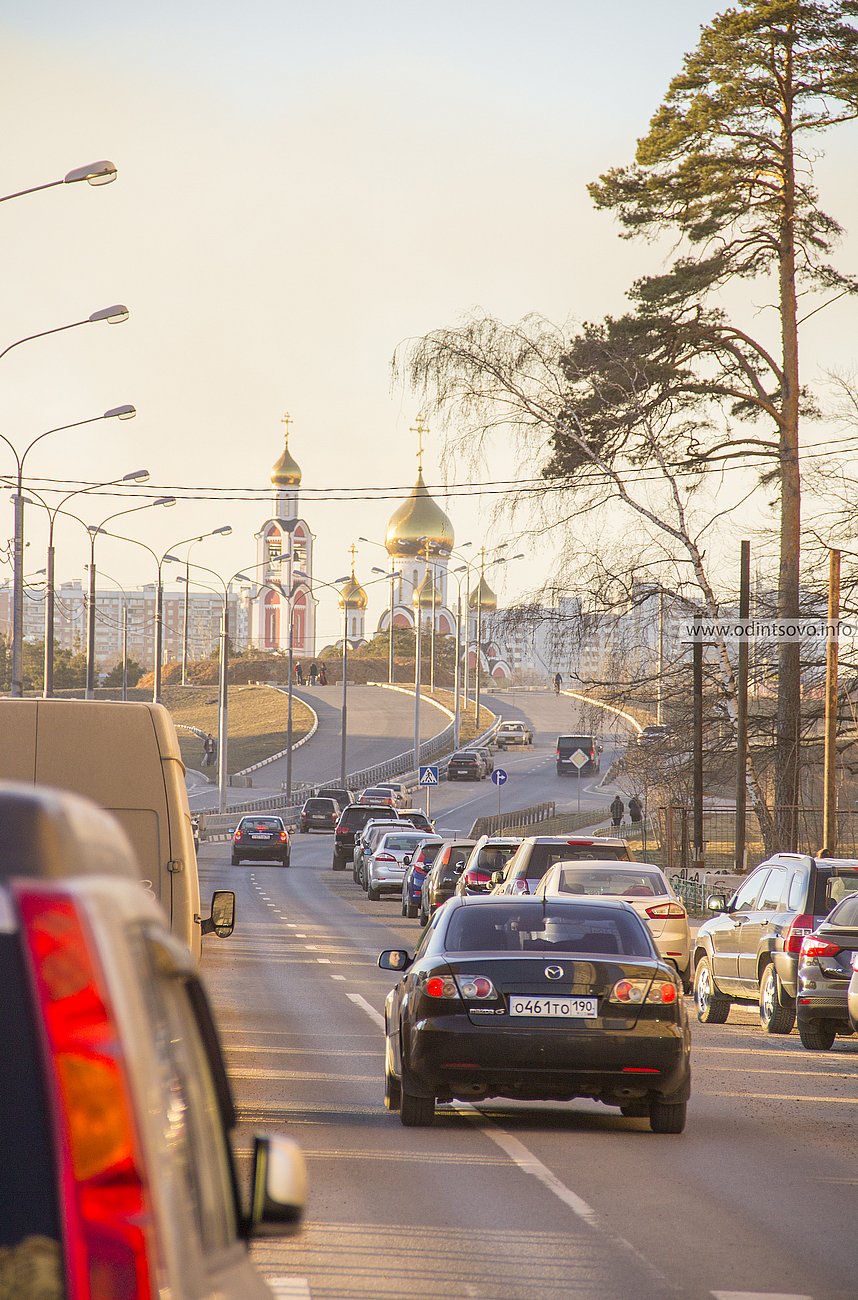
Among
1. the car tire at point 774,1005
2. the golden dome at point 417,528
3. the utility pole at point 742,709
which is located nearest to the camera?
the car tire at point 774,1005

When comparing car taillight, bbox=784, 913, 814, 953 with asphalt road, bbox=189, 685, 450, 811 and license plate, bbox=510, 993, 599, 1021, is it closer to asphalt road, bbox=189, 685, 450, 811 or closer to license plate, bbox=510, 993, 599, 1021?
license plate, bbox=510, 993, 599, 1021

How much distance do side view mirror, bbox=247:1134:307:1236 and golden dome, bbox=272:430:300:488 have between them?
18400 cm

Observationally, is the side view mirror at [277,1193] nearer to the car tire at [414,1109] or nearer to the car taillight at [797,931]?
the car tire at [414,1109]

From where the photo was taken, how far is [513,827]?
2813 inches

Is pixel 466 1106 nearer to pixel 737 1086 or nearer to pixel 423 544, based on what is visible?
pixel 737 1086

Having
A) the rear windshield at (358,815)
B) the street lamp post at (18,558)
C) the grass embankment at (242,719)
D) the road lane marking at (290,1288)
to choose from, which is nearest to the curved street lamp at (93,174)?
the street lamp post at (18,558)

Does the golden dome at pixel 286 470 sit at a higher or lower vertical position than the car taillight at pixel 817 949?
higher

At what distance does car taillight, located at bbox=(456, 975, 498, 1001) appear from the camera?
1096cm

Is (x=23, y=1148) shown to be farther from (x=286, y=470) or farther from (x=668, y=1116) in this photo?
(x=286, y=470)

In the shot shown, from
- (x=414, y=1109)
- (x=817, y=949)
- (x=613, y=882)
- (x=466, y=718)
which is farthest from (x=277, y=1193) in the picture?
(x=466, y=718)

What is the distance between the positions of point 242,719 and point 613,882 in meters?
121

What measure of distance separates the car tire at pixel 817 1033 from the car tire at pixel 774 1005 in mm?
750

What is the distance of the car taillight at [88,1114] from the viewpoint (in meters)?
2.30

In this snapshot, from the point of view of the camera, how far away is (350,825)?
5669 cm
